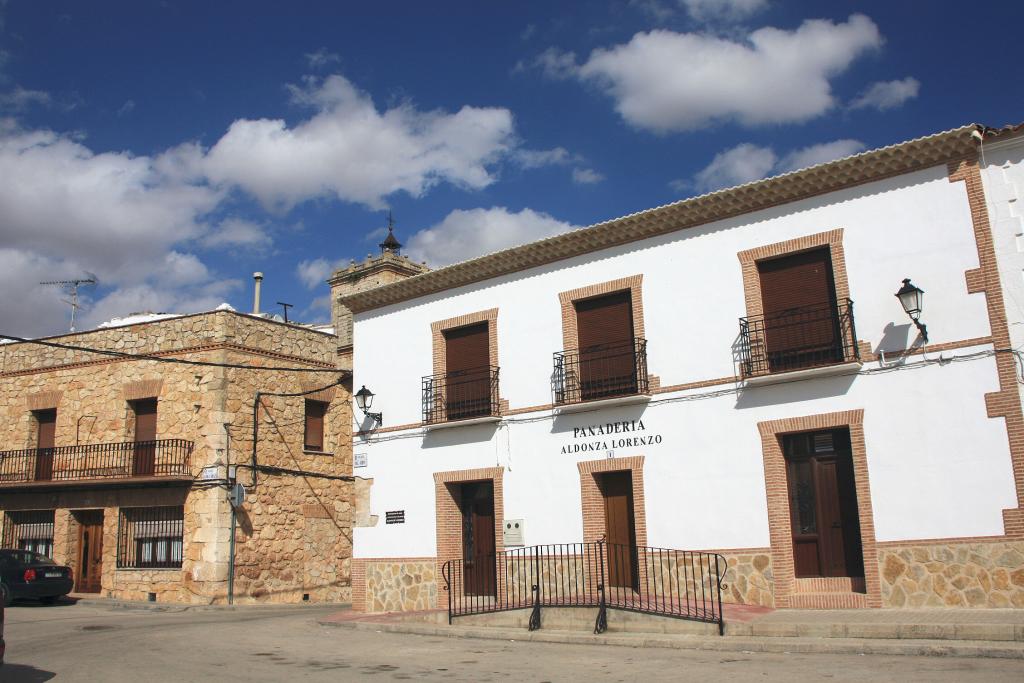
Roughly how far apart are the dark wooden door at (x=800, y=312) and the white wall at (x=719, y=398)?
356mm

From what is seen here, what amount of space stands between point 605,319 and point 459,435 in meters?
3.29

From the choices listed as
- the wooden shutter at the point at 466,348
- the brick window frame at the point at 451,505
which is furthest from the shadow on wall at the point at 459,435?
the wooden shutter at the point at 466,348

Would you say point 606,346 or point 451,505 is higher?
point 606,346

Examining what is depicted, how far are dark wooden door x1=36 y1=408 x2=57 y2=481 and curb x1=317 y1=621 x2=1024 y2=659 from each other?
1315 cm

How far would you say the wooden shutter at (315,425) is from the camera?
70.5 feet

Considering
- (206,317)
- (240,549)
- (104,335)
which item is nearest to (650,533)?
(240,549)

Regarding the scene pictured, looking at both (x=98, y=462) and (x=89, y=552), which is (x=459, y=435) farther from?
(x=89, y=552)

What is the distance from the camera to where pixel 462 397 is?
1555cm

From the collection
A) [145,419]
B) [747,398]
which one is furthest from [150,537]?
[747,398]

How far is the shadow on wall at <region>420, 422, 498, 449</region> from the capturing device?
1501 cm

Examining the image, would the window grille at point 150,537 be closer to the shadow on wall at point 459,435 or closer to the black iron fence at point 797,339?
the shadow on wall at point 459,435

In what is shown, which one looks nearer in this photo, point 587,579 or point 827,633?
point 827,633

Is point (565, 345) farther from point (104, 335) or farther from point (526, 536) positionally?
point (104, 335)

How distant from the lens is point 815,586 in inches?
462
